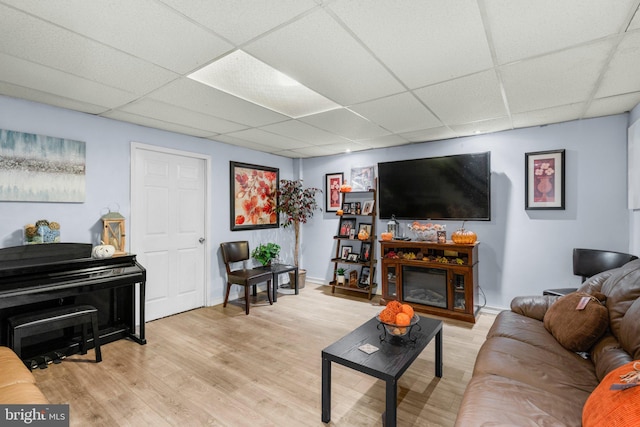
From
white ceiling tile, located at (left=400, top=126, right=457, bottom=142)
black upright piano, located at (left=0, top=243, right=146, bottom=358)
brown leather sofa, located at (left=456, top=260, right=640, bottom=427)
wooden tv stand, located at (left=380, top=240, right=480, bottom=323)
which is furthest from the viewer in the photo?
white ceiling tile, located at (left=400, top=126, right=457, bottom=142)

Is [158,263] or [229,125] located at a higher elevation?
[229,125]

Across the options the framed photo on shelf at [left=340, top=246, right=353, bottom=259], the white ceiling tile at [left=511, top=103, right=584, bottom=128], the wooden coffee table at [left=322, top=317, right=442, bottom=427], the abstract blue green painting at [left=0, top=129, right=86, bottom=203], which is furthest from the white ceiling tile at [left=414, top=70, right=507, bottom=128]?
the abstract blue green painting at [left=0, top=129, right=86, bottom=203]

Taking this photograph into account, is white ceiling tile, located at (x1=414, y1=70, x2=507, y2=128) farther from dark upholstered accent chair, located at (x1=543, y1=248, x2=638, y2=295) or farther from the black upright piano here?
the black upright piano

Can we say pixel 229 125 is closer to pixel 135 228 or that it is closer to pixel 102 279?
pixel 135 228

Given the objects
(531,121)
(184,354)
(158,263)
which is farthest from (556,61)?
(158,263)

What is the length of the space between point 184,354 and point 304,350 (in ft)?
3.76

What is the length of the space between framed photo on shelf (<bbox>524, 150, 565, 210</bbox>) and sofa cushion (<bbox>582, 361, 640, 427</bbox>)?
9.36ft

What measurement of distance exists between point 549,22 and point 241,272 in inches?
159

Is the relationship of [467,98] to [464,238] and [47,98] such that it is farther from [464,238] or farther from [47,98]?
[47,98]

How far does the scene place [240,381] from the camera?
2.42 metres

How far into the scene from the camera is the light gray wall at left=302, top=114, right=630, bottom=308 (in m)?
3.25

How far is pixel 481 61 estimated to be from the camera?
207 centimetres

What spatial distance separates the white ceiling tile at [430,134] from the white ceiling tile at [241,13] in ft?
8.76

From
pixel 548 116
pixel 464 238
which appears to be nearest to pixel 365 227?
pixel 464 238
